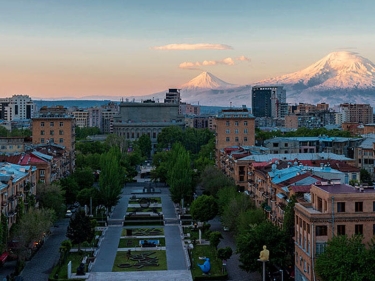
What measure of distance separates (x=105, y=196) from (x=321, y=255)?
42.2 metres

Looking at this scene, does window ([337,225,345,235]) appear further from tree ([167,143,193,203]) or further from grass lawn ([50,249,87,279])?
tree ([167,143,193,203])

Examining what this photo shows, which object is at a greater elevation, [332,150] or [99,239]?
[332,150]

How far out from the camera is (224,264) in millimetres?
49750

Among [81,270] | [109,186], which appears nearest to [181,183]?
[109,186]

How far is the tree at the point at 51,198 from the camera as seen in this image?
65.9 m

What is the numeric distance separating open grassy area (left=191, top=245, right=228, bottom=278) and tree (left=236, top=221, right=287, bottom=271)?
13.2 ft

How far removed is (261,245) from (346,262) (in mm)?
10148

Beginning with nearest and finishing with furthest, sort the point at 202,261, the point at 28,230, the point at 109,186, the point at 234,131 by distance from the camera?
the point at 28,230, the point at 202,261, the point at 109,186, the point at 234,131

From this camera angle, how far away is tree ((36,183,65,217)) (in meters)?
65.9

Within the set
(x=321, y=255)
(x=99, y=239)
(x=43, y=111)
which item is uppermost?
(x=43, y=111)

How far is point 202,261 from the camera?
5300 cm

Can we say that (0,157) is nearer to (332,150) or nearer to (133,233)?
(133,233)

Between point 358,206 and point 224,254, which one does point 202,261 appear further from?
point 358,206

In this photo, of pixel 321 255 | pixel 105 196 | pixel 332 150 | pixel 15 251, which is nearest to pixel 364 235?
pixel 321 255
